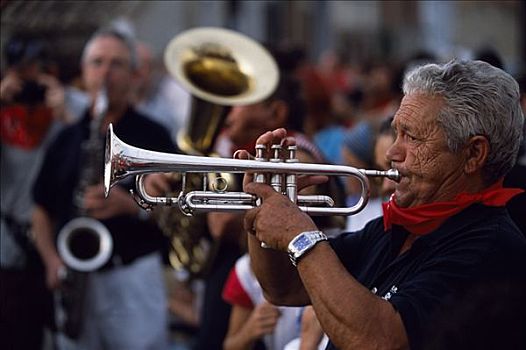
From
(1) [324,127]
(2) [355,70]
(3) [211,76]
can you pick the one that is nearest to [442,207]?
(3) [211,76]

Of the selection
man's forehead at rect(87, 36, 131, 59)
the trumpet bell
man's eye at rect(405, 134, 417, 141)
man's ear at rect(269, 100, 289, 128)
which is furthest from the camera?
man's eye at rect(405, 134, 417, 141)

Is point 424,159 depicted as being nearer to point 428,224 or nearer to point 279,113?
point 428,224

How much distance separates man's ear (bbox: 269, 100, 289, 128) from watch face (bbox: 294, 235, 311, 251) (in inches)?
105

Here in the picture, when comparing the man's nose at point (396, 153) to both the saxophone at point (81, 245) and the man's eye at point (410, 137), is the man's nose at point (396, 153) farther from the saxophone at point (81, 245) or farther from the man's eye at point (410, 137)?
the saxophone at point (81, 245)

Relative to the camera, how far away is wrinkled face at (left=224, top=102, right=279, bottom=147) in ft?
20.0

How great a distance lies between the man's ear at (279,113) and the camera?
620 centimetres

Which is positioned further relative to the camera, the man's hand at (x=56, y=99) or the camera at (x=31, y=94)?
the man's hand at (x=56, y=99)

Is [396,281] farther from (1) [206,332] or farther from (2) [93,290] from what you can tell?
(2) [93,290]

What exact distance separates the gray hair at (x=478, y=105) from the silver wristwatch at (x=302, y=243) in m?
0.45

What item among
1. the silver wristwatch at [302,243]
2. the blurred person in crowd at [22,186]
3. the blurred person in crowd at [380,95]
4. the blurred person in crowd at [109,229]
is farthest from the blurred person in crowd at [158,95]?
the silver wristwatch at [302,243]

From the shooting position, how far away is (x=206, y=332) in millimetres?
5848

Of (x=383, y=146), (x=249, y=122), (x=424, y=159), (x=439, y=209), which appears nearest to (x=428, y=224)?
(x=439, y=209)

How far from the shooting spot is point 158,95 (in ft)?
39.7

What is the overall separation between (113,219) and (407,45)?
21.8m
